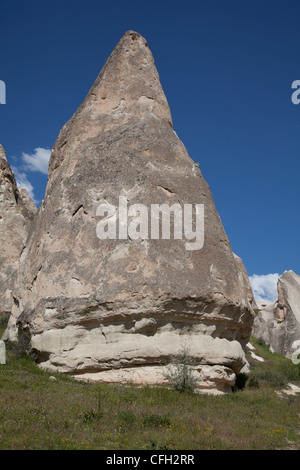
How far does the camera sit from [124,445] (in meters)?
5.56

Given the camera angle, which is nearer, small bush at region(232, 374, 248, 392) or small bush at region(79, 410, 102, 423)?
small bush at region(79, 410, 102, 423)

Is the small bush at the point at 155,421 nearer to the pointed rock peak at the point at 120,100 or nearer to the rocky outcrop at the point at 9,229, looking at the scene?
the pointed rock peak at the point at 120,100

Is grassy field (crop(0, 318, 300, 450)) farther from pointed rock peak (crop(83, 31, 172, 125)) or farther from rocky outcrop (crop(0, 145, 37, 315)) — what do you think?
rocky outcrop (crop(0, 145, 37, 315))

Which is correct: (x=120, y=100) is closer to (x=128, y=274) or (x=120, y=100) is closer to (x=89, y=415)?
(x=128, y=274)

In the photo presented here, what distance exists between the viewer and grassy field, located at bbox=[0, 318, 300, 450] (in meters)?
5.66

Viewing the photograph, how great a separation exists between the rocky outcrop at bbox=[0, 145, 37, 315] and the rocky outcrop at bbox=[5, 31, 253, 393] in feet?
22.5

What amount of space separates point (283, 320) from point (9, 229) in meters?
14.9

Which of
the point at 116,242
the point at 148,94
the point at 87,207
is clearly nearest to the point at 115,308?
the point at 116,242

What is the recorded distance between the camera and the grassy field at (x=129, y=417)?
18.6ft

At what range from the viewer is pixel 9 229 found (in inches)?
802

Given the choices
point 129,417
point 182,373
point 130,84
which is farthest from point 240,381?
point 130,84

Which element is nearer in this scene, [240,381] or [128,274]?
[128,274]

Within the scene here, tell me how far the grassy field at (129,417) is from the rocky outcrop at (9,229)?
378 inches

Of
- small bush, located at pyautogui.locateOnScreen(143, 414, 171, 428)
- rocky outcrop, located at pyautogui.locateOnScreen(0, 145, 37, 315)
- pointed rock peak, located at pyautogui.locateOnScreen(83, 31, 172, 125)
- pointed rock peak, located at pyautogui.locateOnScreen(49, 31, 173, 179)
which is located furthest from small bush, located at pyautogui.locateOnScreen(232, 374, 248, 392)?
rocky outcrop, located at pyautogui.locateOnScreen(0, 145, 37, 315)
